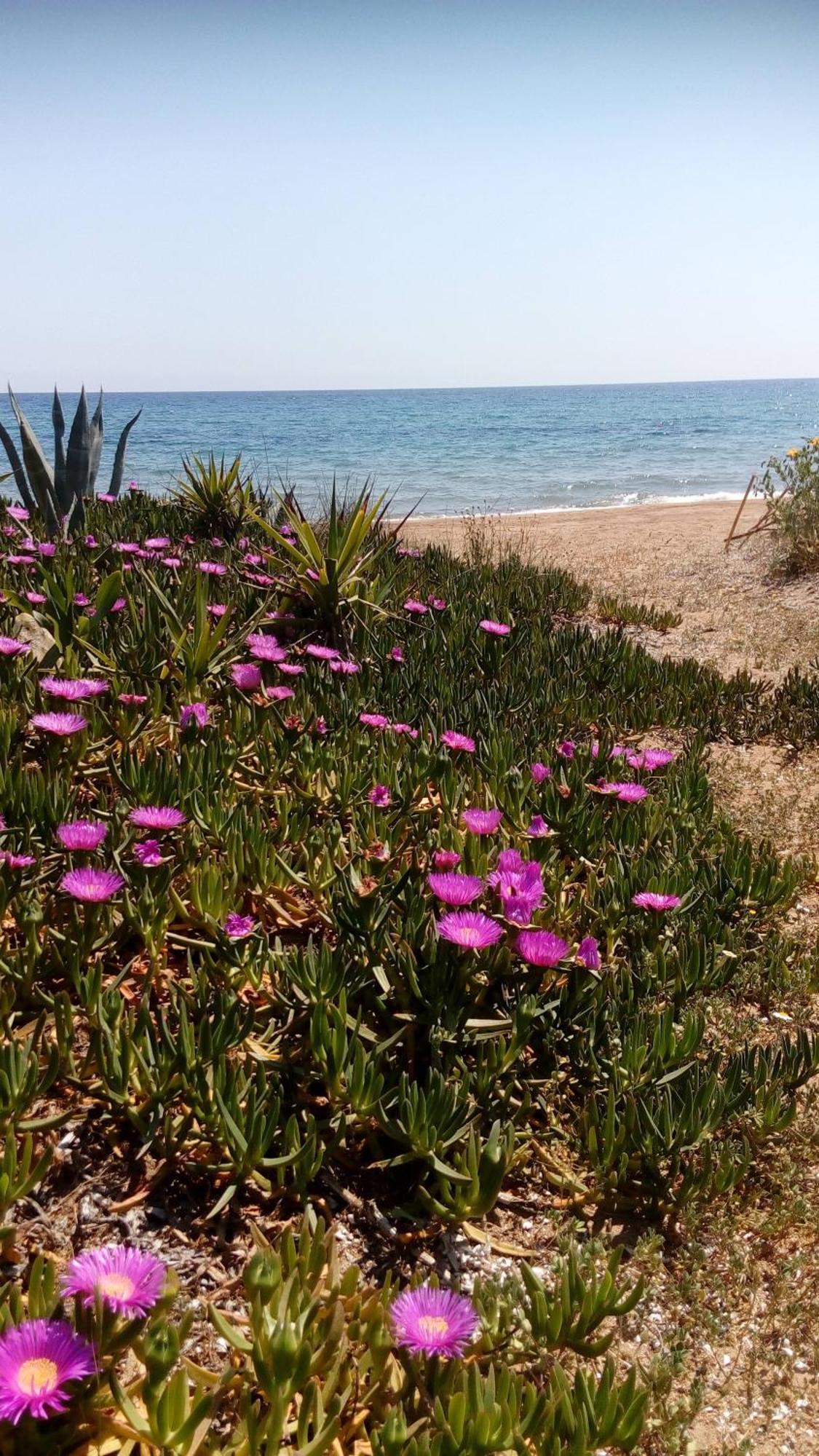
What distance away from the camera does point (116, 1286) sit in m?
1.24

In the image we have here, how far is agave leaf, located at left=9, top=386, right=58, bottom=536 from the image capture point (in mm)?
6613

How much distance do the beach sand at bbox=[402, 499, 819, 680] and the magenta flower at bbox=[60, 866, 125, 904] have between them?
532 centimetres

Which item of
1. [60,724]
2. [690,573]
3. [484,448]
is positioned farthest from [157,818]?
[484,448]

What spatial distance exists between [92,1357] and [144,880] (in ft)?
3.85

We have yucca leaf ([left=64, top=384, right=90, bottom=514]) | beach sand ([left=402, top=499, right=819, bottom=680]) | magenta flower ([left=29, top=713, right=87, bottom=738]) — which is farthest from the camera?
beach sand ([left=402, top=499, right=819, bottom=680])

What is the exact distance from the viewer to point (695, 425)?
5397 cm

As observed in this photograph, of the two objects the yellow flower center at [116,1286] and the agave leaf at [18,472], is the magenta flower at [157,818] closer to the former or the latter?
the yellow flower center at [116,1286]

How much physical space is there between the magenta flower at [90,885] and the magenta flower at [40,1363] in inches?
34.8

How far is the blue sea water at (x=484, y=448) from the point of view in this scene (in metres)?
24.3

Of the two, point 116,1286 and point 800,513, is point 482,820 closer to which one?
point 116,1286

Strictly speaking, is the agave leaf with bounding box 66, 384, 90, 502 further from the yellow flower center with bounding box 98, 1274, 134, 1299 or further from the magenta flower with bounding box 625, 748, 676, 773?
the yellow flower center with bounding box 98, 1274, 134, 1299

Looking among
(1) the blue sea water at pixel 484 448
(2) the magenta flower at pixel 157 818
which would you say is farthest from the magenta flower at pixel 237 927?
(1) the blue sea water at pixel 484 448

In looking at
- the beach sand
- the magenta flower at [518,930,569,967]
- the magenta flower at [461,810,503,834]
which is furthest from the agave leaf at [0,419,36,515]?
the magenta flower at [518,930,569,967]

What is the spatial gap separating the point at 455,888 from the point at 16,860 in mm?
972
